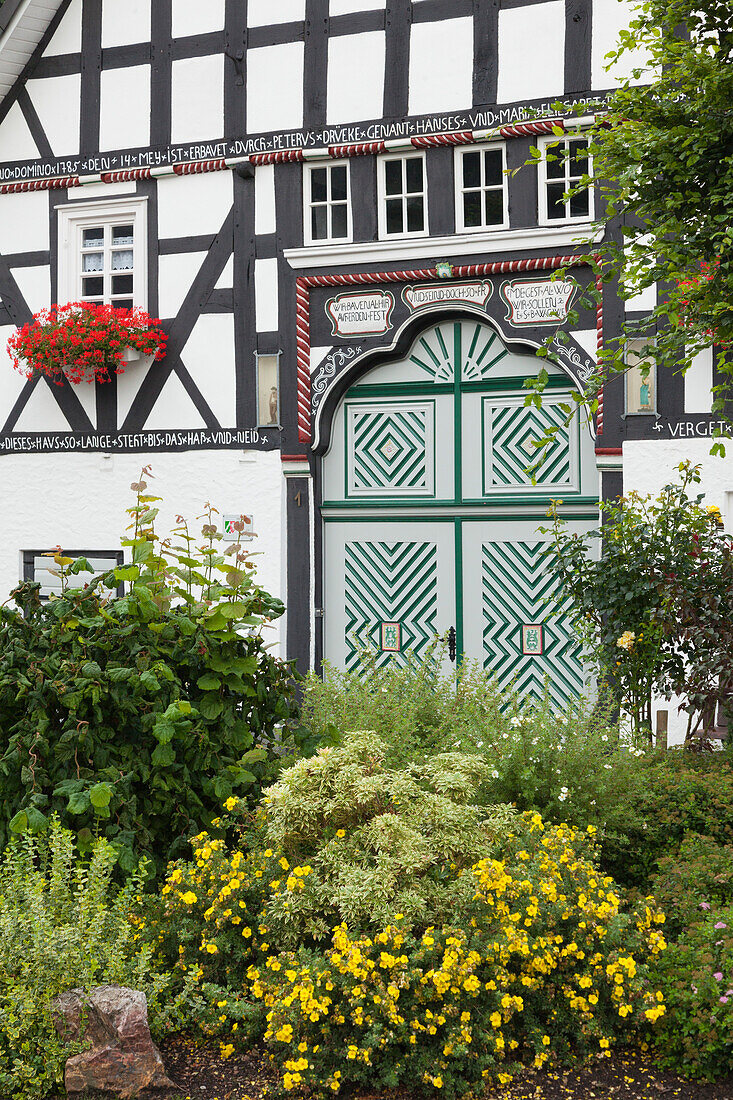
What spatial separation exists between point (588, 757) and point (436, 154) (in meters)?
5.73

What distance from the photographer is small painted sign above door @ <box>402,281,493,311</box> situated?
28.5 feet

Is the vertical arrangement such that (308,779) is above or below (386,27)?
below

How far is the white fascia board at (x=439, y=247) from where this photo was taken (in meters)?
8.33

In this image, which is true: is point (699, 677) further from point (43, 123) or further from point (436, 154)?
point (43, 123)

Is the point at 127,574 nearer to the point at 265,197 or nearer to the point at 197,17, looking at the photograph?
the point at 265,197

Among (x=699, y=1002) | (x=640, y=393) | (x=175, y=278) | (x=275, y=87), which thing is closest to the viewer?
(x=699, y=1002)

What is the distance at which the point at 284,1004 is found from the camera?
131 inches

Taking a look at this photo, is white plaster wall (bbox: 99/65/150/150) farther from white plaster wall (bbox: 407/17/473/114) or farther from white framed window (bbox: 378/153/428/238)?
white plaster wall (bbox: 407/17/473/114)

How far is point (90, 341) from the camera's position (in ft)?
31.3

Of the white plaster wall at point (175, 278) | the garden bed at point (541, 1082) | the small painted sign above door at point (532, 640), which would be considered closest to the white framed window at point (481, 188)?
the white plaster wall at point (175, 278)

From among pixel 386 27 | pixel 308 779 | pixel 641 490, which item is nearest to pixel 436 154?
pixel 386 27

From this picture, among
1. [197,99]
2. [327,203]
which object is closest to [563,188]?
[327,203]

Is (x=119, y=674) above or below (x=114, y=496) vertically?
below

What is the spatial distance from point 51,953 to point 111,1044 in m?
0.35
